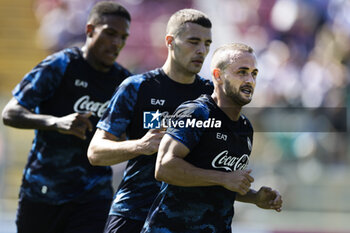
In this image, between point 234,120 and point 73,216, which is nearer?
point 234,120

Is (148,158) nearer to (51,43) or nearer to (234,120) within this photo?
(234,120)

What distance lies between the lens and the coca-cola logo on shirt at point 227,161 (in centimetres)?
320

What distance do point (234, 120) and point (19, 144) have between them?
645cm

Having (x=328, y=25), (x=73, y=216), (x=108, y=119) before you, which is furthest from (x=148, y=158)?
(x=328, y=25)

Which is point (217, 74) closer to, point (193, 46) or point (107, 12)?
point (193, 46)

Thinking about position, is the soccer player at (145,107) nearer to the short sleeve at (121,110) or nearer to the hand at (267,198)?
the short sleeve at (121,110)

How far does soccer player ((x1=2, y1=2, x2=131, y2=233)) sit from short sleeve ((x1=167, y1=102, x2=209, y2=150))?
1.71 m

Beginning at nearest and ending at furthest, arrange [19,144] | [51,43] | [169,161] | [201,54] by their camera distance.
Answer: [169,161]
[201,54]
[19,144]
[51,43]

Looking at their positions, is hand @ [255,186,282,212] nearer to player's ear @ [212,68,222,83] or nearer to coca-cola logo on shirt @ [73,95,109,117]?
player's ear @ [212,68,222,83]

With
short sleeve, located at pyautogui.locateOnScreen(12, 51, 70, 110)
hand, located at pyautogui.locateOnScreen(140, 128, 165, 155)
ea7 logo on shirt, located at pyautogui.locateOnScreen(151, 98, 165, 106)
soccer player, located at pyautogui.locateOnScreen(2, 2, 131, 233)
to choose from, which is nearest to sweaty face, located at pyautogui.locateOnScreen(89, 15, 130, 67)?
soccer player, located at pyautogui.locateOnScreen(2, 2, 131, 233)

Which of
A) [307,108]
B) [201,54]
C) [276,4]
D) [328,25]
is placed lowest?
[201,54]

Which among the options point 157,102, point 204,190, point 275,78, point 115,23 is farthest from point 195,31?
point 275,78

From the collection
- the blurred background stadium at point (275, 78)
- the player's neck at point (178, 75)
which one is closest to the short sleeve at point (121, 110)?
the player's neck at point (178, 75)

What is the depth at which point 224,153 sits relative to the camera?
321 centimetres
